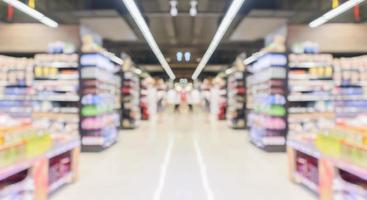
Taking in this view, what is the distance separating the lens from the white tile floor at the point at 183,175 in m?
4.39

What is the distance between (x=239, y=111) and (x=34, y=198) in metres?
10.8

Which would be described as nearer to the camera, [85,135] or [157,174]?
[157,174]

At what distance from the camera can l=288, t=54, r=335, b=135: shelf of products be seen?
7.96 meters

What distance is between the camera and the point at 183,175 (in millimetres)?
5523

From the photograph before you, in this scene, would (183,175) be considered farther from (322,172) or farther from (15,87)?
(15,87)

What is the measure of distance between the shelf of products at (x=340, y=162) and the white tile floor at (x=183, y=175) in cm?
56

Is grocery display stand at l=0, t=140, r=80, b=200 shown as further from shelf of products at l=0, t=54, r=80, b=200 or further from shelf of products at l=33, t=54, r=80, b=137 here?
shelf of products at l=33, t=54, r=80, b=137

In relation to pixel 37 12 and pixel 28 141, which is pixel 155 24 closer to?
pixel 37 12

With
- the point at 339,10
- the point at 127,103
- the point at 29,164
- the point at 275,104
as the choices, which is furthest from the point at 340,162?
the point at 127,103

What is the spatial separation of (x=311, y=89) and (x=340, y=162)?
4902 mm

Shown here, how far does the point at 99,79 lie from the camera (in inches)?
315

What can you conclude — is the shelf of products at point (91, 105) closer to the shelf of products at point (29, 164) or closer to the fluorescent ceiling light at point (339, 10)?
the shelf of products at point (29, 164)

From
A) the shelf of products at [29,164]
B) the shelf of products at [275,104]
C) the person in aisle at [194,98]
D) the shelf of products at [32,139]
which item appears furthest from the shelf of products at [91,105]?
the person in aisle at [194,98]

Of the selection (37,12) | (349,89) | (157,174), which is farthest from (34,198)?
(349,89)
